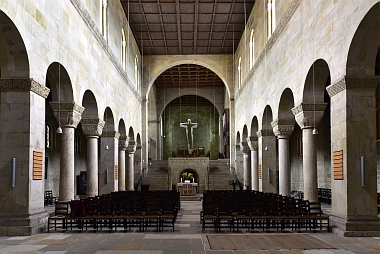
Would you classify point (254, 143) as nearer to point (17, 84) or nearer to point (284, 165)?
point (284, 165)

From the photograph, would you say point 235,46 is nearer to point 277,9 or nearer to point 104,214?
point 277,9

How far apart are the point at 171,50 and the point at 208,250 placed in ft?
96.6

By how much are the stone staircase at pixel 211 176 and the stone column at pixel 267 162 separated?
12.0m

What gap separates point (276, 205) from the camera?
47.1ft

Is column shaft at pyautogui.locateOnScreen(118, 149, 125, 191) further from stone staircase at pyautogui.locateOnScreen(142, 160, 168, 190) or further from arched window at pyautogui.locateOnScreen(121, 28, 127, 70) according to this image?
stone staircase at pyautogui.locateOnScreen(142, 160, 168, 190)

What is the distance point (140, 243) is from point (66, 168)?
7224 millimetres

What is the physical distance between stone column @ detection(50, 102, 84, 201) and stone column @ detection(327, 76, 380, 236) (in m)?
9.89

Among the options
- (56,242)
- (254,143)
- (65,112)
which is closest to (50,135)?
(254,143)

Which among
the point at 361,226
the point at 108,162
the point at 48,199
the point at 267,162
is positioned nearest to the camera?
the point at 361,226

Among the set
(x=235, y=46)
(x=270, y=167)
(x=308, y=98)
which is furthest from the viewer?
(x=235, y=46)

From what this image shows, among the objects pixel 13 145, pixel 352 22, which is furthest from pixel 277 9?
pixel 13 145

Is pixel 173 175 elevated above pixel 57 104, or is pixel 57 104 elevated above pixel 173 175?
pixel 57 104

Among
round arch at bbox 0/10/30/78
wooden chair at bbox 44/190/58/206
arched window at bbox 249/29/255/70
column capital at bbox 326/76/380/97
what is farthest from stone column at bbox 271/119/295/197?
wooden chair at bbox 44/190/58/206

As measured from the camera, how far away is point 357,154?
488 inches
